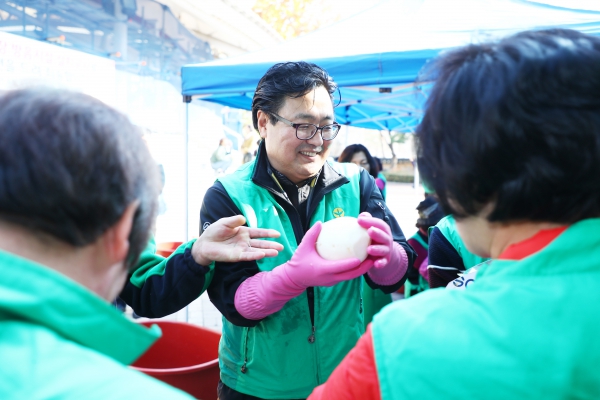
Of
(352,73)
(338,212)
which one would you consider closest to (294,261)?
(338,212)

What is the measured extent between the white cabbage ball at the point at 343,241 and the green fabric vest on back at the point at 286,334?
0.88ft

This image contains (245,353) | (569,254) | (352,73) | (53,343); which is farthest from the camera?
(352,73)

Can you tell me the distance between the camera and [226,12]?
9055mm

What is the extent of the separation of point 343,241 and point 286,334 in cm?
48

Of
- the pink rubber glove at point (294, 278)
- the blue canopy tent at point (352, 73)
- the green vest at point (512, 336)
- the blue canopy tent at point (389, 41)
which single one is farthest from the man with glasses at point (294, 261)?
the blue canopy tent at point (389, 41)

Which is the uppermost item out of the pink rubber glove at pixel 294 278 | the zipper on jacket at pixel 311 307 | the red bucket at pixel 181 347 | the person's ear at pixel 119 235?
the person's ear at pixel 119 235

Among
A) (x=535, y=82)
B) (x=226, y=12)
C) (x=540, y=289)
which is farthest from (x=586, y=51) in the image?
(x=226, y=12)

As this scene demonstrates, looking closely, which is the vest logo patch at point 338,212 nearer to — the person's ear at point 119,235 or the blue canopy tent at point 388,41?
the person's ear at point 119,235

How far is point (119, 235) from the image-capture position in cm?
73

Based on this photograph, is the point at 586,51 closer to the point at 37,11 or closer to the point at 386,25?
the point at 386,25

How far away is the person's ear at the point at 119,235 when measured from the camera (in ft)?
2.36

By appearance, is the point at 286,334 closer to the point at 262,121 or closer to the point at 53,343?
the point at 262,121

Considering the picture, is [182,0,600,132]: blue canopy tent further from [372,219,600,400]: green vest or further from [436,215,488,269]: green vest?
[372,219,600,400]: green vest

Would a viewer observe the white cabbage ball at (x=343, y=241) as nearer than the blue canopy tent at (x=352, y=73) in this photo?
Yes
